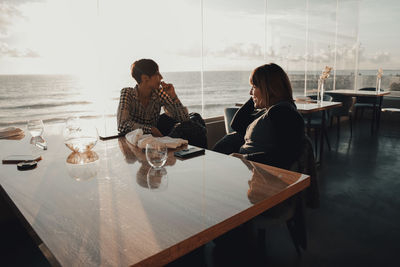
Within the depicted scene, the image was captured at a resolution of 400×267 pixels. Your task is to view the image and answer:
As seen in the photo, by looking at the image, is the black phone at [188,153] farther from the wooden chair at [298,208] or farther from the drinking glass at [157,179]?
the wooden chair at [298,208]

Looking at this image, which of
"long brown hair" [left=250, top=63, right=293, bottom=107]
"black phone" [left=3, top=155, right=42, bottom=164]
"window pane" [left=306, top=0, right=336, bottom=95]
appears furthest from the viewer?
"window pane" [left=306, top=0, right=336, bottom=95]

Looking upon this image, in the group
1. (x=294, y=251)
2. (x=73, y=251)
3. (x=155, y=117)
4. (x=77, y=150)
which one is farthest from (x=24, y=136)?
(x=294, y=251)

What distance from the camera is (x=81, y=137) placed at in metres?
1.63

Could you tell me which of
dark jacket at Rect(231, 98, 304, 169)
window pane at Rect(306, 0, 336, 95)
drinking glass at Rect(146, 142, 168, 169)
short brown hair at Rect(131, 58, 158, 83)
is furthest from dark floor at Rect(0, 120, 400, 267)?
window pane at Rect(306, 0, 336, 95)

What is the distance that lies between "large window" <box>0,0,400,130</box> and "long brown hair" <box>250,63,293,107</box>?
1491 mm

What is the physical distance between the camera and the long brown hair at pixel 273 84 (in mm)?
2049

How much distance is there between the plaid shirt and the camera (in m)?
2.36

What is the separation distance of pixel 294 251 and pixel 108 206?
5.00 ft

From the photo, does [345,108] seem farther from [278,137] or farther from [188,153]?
[188,153]

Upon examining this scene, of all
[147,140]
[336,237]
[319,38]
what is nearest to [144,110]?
[147,140]

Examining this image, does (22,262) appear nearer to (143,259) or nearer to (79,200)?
(79,200)

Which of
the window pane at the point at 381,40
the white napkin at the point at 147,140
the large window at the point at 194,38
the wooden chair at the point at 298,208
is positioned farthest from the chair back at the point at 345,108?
the white napkin at the point at 147,140

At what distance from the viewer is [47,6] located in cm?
551

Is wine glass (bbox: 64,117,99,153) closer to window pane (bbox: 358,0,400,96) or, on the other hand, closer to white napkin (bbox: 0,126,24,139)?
white napkin (bbox: 0,126,24,139)
